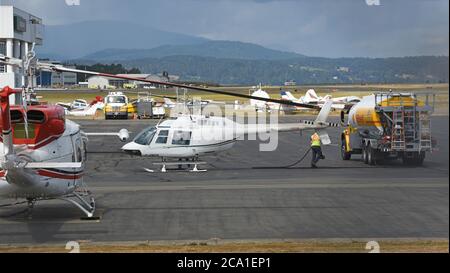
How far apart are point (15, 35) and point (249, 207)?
6.75 m

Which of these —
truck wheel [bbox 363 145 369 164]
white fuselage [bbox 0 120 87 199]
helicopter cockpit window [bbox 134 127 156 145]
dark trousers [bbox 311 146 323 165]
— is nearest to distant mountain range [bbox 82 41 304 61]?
white fuselage [bbox 0 120 87 199]

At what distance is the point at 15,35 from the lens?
716 cm

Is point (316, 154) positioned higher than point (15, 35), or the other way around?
point (15, 35)

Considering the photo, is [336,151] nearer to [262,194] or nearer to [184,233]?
[262,194]

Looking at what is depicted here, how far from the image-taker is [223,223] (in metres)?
11.0

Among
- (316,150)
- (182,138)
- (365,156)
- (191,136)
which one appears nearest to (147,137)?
(182,138)

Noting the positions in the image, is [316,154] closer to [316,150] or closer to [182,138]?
[316,150]

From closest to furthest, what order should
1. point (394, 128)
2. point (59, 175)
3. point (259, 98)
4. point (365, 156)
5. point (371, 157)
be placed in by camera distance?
point (259, 98), point (59, 175), point (394, 128), point (371, 157), point (365, 156)

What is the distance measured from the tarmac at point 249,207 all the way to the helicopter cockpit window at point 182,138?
1.13 meters

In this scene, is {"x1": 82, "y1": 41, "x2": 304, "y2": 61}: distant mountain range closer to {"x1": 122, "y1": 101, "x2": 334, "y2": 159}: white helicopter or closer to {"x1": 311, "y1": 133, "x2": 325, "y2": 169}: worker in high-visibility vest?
{"x1": 122, "y1": 101, "x2": 334, "y2": 159}: white helicopter

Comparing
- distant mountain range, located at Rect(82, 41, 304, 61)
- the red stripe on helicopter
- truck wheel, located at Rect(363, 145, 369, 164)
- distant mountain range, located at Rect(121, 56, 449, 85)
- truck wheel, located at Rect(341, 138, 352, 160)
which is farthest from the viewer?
truck wheel, located at Rect(341, 138, 352, 160)

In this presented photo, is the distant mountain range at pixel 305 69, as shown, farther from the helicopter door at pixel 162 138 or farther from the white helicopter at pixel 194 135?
the helicopter door at pixel 162 138

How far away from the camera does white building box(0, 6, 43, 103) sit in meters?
5.95

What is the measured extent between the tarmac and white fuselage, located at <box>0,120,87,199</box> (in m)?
0.61
